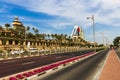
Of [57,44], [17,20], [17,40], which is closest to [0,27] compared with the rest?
[17,40]

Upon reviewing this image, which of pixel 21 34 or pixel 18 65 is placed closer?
pixel 18 65

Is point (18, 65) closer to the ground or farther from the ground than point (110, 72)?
farther from the ground

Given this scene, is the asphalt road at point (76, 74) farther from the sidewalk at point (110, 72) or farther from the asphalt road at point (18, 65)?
the asphalt road at point (18, 65)

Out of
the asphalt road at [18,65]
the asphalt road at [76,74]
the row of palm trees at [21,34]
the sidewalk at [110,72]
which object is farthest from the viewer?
the row of palm trees at [21,34]

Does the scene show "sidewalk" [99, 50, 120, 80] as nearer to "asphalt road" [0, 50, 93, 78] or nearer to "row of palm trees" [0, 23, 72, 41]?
"asphalt road" [0, 50, 93, 78]

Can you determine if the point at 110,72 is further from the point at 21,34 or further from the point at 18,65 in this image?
the point at 21,34

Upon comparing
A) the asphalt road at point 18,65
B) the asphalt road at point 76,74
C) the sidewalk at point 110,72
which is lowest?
the sidewalk at point 110,72

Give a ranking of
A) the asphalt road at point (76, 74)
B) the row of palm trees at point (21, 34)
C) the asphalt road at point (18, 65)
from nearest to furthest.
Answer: the asphalt road at point (76, 74)
the asphalt road at point (18, 65)
the row of palm trees at point (21, 34)

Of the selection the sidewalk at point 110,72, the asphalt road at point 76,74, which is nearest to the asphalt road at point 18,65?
the asphalt road at point 76,74

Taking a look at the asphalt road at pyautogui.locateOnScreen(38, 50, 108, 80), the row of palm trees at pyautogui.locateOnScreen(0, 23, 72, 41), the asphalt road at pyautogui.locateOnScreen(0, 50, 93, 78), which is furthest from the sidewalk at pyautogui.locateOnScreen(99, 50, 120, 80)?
the row of palm trees at pyautogui.locateOnScreen(0, 23, 72, 41)

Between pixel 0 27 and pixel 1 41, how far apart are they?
60.4 ft

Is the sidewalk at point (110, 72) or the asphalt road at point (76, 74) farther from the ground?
the asphalt road at point (76, 74)

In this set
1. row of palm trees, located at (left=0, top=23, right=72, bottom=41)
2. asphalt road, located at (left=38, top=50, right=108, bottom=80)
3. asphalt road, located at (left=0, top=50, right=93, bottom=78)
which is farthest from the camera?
row of palm trees, located at (left=0, top=23, right=72, bottom=41)

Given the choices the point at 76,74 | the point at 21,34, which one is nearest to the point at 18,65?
the point at 76,74
